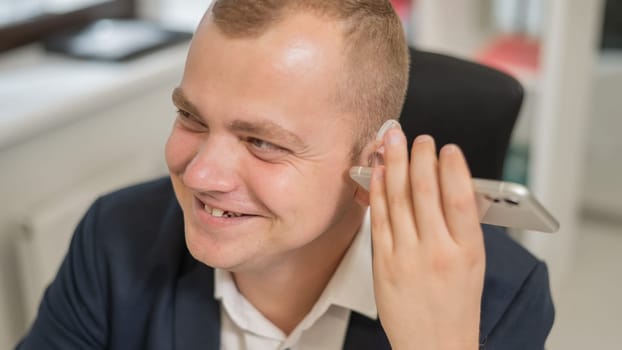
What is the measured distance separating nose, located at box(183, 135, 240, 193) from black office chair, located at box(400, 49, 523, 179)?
17.1 inches

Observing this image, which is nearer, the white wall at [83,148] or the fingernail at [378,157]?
the fingernail at [378,157]

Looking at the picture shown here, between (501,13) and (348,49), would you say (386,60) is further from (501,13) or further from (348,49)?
(501,13)

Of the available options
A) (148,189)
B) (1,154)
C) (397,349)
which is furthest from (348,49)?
(1,154)

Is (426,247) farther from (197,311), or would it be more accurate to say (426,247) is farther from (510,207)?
(197,311)

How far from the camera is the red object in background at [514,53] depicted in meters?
2.30

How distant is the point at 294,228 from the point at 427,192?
216 mm

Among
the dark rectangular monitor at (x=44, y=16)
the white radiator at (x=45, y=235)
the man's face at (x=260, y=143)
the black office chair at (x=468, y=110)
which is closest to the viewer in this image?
the man's face at (x=260, y=143)

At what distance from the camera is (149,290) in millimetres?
1198

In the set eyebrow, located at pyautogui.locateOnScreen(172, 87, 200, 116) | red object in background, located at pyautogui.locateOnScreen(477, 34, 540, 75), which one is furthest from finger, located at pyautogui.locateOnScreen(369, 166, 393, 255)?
red object in background, located at pyautogui.locateOnScreen(477, 34, 540, 75)

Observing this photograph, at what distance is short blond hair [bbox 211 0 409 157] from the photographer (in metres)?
0.95

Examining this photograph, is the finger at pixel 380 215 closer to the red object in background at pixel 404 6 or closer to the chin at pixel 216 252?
the chin at pixel 216 252

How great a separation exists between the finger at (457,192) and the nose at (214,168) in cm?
25

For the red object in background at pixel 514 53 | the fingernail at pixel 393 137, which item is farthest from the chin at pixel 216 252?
the red object in background at pixel 514 53

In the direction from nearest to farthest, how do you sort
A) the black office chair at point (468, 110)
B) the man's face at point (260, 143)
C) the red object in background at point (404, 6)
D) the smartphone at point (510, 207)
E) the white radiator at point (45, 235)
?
the smartphone at point (510, 207) → the man's face at point (260, 143) → the black office chair at point (468, 110) → the white radiator at point (45, 235) → the red object in background at point (404, 6)
